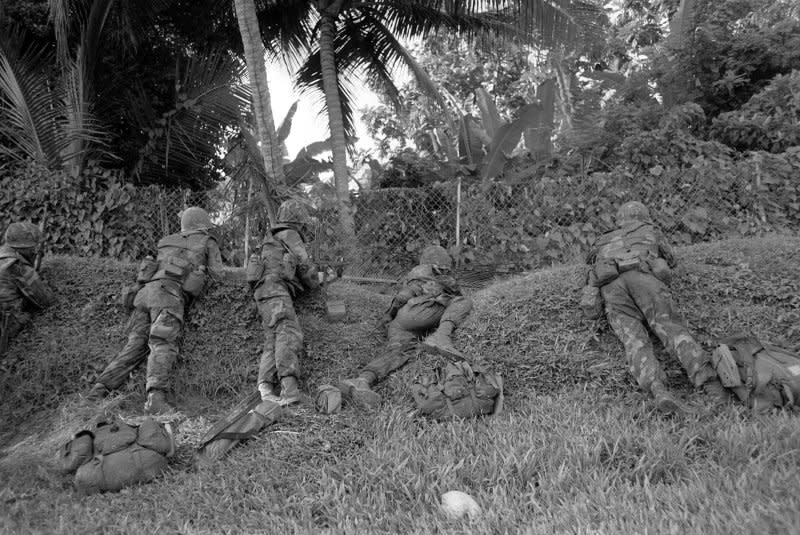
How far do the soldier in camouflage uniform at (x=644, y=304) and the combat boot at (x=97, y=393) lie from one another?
15.1ft

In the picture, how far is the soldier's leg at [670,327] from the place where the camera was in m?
4.84

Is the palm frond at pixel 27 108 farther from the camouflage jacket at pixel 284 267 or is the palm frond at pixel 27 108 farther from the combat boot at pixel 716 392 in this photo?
the combat boot at pixel 716 392

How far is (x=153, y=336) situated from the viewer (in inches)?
226

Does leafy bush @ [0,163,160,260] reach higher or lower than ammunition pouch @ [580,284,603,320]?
higher

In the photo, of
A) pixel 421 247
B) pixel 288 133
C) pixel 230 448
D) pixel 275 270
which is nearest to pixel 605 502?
pixel 230 448

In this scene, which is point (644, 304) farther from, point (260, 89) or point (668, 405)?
point (260, 89)

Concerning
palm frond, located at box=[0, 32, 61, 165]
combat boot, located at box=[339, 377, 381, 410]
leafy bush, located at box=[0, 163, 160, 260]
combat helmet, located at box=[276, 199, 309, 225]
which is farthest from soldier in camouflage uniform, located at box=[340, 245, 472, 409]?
palm frond, located at box=[0, 32, 61, 165]

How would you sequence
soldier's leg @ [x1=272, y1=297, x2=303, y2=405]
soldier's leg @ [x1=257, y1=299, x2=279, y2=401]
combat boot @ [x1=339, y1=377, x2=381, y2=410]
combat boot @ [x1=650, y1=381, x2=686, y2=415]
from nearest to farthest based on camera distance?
combat boot @ [x1=650, y1=381, x2=686, y2=415] → combat boot @ [x1=339, y1=377, x2=381, y2=410] → soldier's leg @ [x1=272, y1=297, x2=303, y2=405] → soldier's leg @ [x1=257, y1=299, x2=279, y2=401]

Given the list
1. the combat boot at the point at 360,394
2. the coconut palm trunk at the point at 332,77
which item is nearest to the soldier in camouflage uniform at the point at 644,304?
the combat boot at the point at 360,394

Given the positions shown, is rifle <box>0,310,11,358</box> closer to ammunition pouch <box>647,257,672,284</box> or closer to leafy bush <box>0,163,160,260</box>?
leafy bush <box>0,163,160,260</box>

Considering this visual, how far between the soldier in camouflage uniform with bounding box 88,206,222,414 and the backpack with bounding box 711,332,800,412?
15.3 feet

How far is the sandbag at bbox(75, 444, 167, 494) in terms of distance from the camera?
421cm

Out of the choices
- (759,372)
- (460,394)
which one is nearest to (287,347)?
(460,394)

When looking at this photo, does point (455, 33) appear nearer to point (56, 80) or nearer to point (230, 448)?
point (56, 80)
